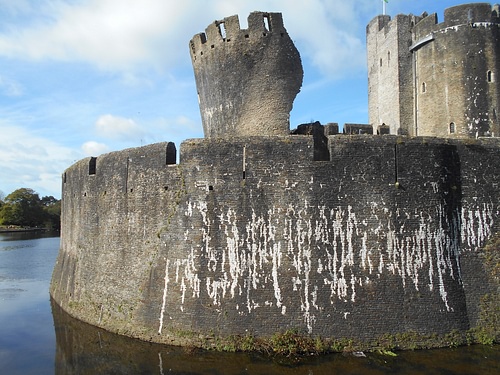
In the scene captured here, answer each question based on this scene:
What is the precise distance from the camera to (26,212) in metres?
78.4

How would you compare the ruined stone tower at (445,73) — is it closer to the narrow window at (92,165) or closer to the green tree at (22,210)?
the narrow window at (92,165)

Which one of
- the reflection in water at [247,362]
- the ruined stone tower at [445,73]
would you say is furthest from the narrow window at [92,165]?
the ruined stone tower at [445,73]

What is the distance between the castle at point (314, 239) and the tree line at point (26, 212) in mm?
74278

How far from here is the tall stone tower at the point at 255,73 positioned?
1393 cm

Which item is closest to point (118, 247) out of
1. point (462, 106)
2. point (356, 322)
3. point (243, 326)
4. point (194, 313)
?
point (194, 313)

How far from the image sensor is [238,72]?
14.4 metres

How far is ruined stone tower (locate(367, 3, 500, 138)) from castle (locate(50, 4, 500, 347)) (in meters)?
7.21

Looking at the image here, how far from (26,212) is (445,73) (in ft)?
247

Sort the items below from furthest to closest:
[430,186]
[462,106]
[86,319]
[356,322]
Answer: [462,106] < [86,319] < [430,186] < [356,322]

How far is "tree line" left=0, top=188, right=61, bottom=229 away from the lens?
7731 centimetres

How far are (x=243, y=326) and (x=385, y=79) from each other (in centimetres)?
1671

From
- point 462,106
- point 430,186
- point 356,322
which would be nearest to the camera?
point 356,322

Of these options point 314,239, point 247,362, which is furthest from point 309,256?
point 247,362

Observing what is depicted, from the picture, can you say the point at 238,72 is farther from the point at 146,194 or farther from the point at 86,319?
the point at 86,319
